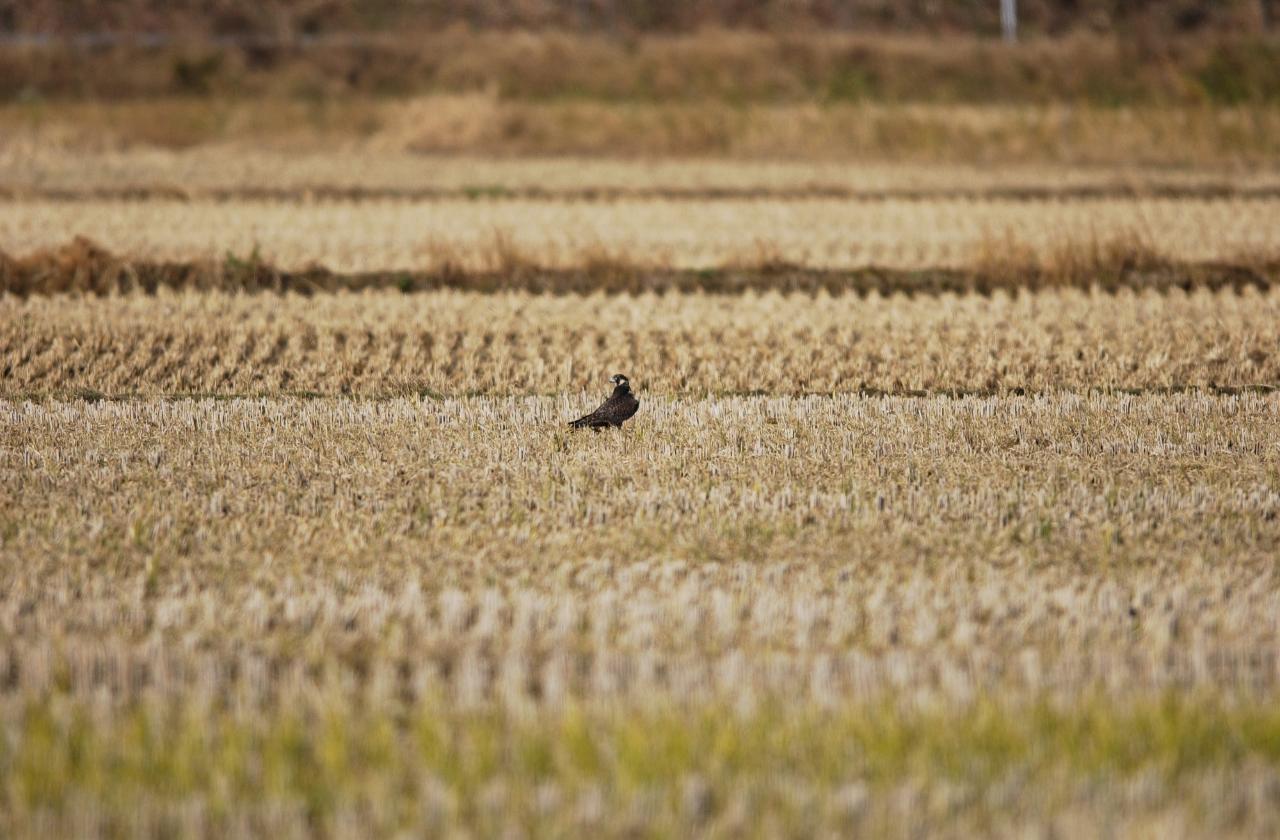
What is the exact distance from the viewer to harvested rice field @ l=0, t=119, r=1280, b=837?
6395 millimetres

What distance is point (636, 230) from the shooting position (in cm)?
2605

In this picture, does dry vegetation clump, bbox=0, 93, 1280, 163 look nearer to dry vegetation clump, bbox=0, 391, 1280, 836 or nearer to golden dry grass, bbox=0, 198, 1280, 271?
golden dry grass, bbox=0, 198, 1280, 271

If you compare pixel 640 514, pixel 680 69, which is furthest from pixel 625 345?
pixel 680 69

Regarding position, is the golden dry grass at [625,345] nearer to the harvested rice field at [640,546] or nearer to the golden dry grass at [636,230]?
the harvested rice field at [640,546]

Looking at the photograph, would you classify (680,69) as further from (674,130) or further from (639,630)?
(639,630)

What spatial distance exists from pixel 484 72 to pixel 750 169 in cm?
1449

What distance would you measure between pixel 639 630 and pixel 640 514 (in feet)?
7.67

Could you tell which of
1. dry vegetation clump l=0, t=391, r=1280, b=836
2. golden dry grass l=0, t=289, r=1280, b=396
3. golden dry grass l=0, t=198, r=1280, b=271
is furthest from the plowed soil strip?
dry vegetation clump l=0, t=391, r=1280, b=836

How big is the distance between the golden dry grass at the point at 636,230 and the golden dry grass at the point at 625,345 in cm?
311

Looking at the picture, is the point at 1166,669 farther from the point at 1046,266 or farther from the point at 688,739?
the point at 1046,266

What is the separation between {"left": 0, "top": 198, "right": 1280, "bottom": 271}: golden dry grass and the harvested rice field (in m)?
0.50

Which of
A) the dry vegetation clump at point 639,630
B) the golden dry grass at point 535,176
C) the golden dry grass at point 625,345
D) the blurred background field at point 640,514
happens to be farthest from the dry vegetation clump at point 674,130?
the dry vegetation clump at point 639,630

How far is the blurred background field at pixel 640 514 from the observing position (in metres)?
6.46

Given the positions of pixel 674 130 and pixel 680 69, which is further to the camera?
pixel 680 69
